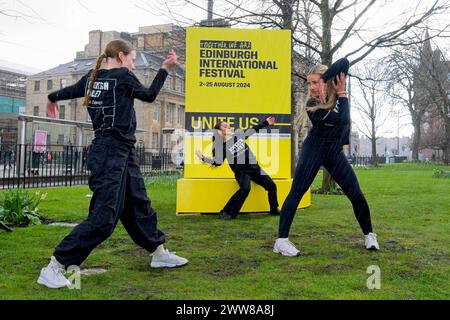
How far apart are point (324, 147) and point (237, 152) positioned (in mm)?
3068

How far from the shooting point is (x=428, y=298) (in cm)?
328

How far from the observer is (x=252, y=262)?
4.50m

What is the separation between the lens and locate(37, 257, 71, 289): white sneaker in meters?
3.48

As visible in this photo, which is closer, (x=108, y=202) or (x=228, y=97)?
(x=108, y=202)

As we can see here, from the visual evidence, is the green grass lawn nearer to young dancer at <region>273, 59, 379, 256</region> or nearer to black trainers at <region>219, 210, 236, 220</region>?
black trainers at <region>219, 210, 236, 220</region>

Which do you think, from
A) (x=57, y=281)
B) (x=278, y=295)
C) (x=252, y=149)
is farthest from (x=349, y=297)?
(x=252, y=149)

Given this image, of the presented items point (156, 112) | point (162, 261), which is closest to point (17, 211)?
point (162, 261)

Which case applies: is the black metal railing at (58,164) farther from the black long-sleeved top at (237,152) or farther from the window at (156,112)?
the window at (156,112)

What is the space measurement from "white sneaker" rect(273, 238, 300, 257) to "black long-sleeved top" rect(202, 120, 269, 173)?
306 cm

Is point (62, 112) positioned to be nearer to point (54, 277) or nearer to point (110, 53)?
point (110, 53)

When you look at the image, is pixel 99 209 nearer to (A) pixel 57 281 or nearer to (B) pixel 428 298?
(A) pixel 57 281

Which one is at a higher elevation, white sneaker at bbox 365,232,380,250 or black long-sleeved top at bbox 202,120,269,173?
black long-sleeved top at bbox 202,120,269,173

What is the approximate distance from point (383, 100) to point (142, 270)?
51283 millimetres

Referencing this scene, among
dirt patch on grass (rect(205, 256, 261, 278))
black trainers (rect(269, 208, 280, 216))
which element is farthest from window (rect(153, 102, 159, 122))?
dirt patch on grass (rect(205, 256, 261, 278))
